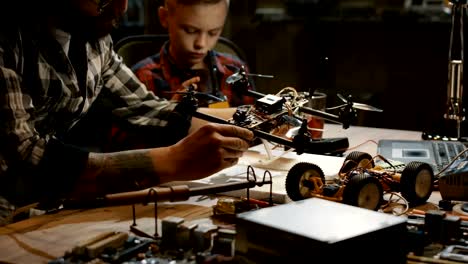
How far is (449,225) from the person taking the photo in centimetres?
120

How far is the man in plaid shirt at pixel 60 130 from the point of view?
1565 millimetres

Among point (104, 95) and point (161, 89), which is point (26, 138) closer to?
point (104, 95)

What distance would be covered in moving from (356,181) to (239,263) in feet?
1.30

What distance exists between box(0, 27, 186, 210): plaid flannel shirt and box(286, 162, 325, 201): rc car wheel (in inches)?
19.3

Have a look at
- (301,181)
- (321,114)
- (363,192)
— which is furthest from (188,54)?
(363,192)

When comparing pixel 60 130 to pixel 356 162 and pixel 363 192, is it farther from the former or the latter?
pixel 363 192

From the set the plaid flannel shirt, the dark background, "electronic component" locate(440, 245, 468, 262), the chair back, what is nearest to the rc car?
"electronic component" locate(440, 245, 468, 262)

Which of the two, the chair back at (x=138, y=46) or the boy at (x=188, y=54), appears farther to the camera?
the chair back at (x=138, y=46)

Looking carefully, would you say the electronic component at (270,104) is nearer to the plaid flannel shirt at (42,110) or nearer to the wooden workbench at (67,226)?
the wooden workbench at (67,226)

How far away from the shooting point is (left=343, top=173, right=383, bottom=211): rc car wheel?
53.7 inches

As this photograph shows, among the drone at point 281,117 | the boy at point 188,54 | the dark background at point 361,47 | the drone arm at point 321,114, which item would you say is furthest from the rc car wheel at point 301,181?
the dark background at point 361,47

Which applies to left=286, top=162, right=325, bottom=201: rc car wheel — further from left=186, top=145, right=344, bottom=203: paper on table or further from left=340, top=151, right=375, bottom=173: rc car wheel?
left=340, top=151, right=375, bottom=173: rc car wheel

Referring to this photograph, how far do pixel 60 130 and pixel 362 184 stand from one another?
96 cm

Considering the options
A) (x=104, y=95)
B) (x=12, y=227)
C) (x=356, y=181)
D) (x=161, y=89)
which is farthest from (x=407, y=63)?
(x=12, y=227)
